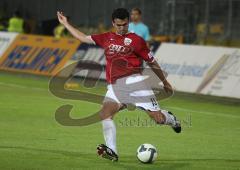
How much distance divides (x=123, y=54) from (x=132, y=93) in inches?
26.7

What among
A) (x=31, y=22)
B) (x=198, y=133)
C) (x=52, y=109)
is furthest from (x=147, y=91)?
(x=31, y=22)

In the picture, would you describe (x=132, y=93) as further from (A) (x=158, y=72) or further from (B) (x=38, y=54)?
(B) (x=38, y=54)

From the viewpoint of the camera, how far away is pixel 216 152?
1467 cm

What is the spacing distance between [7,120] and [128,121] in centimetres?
283

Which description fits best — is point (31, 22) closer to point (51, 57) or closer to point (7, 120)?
point (51, 57)

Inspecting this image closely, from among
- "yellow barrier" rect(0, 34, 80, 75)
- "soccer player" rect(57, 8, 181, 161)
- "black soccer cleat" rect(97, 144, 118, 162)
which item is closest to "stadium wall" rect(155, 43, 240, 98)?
"yellow barrier" rect(0, 34, 80, 75)

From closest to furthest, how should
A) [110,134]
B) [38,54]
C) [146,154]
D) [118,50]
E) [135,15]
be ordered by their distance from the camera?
[146,154] → [110,134] → [118,50] → [135,15] → [38,54]

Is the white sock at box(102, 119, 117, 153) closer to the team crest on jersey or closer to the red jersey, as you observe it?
the red jersey

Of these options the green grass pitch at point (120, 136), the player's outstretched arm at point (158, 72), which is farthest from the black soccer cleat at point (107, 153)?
the player's outstretched arm at point (158, 72)

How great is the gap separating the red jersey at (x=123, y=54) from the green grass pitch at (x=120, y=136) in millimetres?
1413

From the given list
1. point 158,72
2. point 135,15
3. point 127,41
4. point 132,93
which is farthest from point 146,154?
point 135,15

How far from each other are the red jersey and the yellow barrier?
1712cm

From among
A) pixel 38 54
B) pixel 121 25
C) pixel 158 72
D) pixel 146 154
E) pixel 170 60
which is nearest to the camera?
pixel 146 154

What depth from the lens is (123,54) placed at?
1334 centimetres
